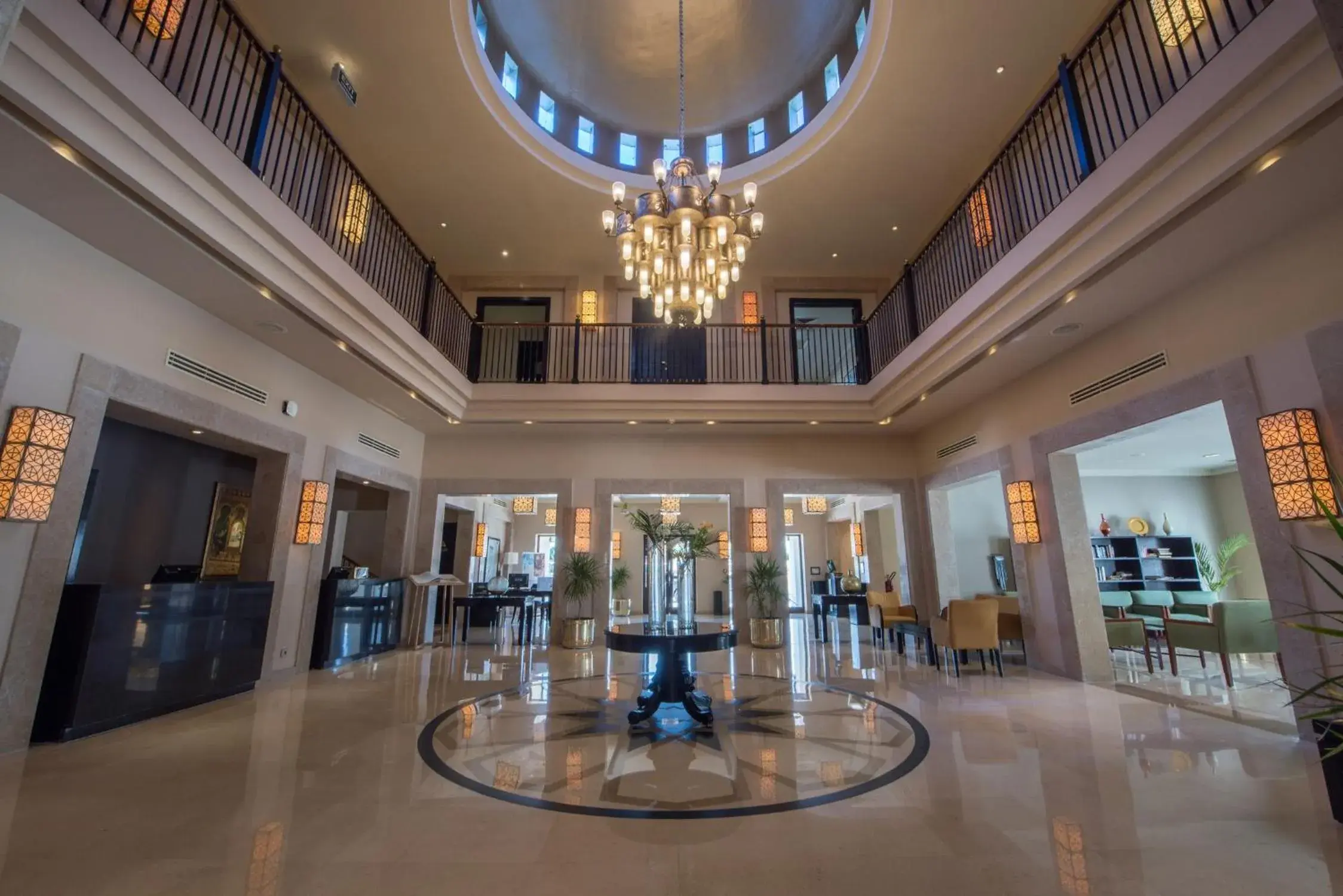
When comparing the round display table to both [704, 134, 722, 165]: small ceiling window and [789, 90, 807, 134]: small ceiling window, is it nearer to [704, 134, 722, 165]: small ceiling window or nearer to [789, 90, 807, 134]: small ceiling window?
[789, 90, 807, 134]: small ceiling window

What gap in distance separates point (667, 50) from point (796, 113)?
2.05 metres

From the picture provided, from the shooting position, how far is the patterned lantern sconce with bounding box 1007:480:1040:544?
20.2 feet

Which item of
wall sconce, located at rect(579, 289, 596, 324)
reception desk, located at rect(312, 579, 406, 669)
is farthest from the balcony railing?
reception desk, located at rect(312, 579, 406, 669)

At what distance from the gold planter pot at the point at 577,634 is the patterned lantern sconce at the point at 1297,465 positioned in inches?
282

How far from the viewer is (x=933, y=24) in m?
5.52

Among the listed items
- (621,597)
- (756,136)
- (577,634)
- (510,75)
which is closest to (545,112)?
(510,75)

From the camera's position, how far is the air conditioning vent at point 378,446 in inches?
283

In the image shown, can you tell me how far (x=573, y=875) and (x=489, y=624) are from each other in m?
9.04

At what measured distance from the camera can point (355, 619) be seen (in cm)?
678

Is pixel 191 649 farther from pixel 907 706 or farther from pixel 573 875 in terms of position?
pixel 907 706

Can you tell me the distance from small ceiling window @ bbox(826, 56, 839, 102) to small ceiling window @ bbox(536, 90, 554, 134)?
3.91 m

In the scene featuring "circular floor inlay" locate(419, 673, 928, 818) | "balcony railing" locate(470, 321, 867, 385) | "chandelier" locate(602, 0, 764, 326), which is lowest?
"circular floor inlay" locate(419, 673, 928, 818)

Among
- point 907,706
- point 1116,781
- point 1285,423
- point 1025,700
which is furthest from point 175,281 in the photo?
point 1285,423

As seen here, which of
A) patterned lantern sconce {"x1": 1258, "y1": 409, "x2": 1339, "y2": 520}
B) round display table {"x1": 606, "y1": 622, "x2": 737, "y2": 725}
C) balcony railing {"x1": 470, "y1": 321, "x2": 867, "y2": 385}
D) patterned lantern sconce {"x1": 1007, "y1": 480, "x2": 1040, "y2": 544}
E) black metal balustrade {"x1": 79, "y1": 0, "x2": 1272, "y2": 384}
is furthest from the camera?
balcony railing {"x1": 470, "y1": 321, "x2": 867, "y2": 385}
